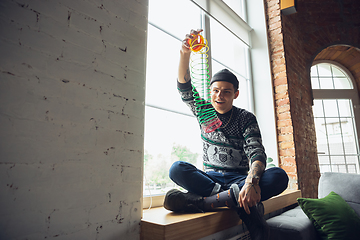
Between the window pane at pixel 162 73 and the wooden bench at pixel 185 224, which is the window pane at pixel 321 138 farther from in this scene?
the wooden bench at pixel 185 224

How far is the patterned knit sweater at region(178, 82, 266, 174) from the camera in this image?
5.53ft

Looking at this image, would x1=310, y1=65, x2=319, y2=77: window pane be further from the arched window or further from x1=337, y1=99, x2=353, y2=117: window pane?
x1=337, y1=99, x2=353, y2=117: window pane

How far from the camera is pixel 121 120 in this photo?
129 cm

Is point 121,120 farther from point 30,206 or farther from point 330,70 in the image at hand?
point 330,70

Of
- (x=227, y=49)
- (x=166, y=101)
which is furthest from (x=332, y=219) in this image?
(x=227, y=49)

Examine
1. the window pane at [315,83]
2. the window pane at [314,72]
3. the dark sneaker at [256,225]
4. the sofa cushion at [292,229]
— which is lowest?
the sofa cushion at [292,229]

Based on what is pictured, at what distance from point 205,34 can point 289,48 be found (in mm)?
1572

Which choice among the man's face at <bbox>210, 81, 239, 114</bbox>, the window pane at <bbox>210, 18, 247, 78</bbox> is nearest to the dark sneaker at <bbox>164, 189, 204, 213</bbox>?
the man's face at <bbox>210, 81, 239, 114</bbox>

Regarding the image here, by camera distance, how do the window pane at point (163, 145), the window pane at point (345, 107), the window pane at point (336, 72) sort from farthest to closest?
the window pane at point (336, 72) → the window pane at point (345, 107) → the window pane at point (163, 145)

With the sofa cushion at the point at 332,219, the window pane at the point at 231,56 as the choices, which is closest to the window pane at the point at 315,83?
the window pane at the point at 231,56

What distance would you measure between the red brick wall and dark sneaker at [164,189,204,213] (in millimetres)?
2037

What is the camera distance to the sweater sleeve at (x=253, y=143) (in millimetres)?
1523

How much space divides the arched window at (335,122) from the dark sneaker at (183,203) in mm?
3479

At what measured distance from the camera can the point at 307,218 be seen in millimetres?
1742
